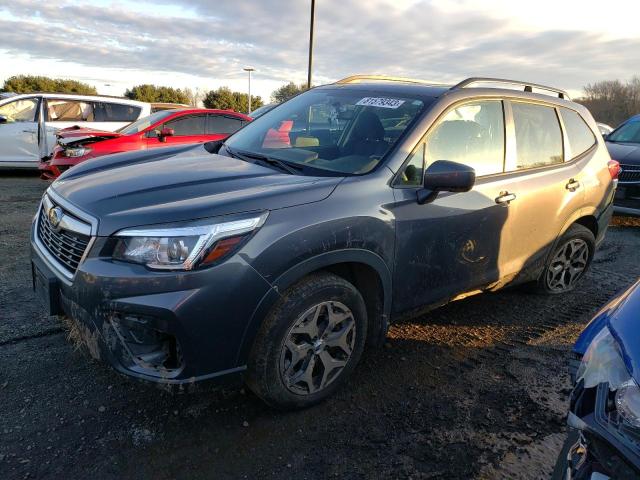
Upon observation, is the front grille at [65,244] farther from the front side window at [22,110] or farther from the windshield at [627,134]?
the windshield at [627,134]

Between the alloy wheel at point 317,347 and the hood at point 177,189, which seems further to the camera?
the alloy wheel at point 317,347

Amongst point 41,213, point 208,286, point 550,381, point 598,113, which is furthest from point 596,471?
point 598,113

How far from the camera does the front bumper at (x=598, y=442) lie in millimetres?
1272

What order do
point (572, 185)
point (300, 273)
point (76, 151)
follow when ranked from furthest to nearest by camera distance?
point (76, 151)
point (572, 185)
point (300, 273)

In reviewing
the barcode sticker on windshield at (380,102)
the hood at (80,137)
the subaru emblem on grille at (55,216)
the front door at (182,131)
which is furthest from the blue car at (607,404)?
the hood at (80,137)

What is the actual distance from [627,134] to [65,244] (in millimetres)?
9316

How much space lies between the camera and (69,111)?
1038 cm

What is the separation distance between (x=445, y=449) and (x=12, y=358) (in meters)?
2.62

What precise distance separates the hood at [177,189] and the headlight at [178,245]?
0.05 meters

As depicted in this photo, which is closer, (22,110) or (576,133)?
(576,133)

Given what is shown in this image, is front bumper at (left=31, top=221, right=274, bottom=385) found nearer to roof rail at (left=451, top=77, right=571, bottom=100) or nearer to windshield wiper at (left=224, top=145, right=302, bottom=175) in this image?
windshield wiper at (left=224, top=145, right=302, bottom=175)

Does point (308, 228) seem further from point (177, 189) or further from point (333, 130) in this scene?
point (333, 130)

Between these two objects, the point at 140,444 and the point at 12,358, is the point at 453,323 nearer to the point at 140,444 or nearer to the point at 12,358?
→ the point at 140,444

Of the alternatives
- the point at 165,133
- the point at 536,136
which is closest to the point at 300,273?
the point at 536,136
